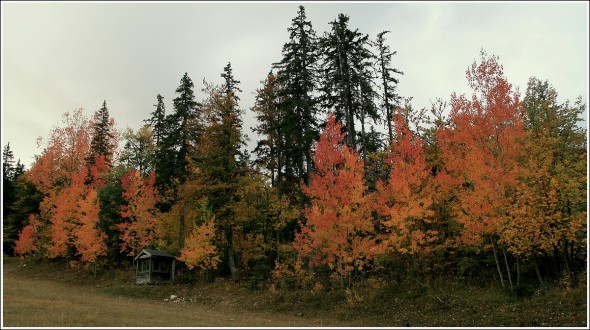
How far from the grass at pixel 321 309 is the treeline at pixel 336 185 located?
1.50 m

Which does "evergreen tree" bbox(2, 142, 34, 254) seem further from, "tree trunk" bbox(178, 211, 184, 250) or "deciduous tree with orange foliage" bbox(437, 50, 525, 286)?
"deciduous tree with orange foliage" bbox(437, 50, 525, 286)

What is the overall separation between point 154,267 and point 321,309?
17.8 metres

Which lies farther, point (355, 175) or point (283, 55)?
point (283, 55)

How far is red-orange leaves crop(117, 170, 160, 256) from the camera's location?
120ft

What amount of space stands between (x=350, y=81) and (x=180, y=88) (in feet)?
60.8

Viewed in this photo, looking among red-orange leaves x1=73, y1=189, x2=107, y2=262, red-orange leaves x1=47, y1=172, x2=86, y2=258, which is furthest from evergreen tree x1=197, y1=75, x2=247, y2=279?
red-orange leaves x1=47, y1=172, x2=86, y2=258

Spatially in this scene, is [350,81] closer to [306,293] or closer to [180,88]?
[306,293]

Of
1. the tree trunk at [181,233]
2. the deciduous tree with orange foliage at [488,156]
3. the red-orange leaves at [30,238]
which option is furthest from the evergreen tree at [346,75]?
the red-orange leaves at [30,238]

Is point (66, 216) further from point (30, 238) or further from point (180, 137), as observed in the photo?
point (180, 137)

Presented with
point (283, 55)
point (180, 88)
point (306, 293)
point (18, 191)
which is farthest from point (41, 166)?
point (306, 293)

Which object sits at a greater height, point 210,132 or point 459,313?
point 210,132

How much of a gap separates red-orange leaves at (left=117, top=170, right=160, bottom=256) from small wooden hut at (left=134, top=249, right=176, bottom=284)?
223cm

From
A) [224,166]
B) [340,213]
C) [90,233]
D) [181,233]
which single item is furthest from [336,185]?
[90,233]

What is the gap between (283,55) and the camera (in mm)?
30828
